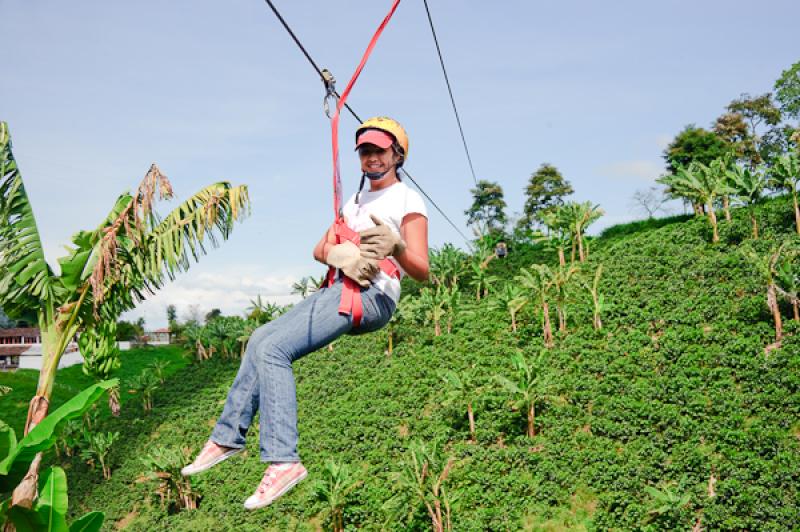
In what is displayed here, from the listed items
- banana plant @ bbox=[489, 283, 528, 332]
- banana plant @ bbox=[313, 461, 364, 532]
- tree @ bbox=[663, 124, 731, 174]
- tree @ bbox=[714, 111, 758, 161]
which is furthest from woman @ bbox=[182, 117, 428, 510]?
tree @ bbox=[714, 111, 758, 161]

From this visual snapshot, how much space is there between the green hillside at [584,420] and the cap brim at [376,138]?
6.45 metres

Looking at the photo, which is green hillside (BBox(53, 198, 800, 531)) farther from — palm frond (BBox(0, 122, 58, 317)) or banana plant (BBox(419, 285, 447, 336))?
palm frond (BBox(0, 122, 58, 317))

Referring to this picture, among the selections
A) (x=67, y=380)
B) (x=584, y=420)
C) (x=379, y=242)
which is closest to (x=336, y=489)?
(x=584, y=420)

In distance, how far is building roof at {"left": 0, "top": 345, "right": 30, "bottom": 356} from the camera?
43.3 m

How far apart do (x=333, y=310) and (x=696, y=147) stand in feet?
106

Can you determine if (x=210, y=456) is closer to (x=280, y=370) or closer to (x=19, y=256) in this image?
(x=280, y=370)

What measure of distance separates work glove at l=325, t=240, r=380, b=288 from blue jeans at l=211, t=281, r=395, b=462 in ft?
0.41

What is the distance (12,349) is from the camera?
45031 millimetres

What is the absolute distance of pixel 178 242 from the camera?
7.26 metres

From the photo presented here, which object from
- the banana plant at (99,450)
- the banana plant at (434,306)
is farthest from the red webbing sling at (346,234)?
the banana plant at (99,450)

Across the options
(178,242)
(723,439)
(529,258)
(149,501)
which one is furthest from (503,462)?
(529,258)

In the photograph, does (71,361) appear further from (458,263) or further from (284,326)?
(284,326)

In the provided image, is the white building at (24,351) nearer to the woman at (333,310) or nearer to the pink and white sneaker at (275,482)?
the woman at (333,310)

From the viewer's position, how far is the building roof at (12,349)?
142ft
